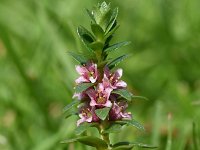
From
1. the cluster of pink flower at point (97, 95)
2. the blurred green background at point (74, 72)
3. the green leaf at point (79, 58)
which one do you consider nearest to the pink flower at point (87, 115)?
the cluster of pink flower at point (97, 95)

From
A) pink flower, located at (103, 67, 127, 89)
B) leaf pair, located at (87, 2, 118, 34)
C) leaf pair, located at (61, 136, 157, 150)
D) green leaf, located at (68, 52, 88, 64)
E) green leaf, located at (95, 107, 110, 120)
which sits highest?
leaf pair, located at (87, 2, 118, 34)

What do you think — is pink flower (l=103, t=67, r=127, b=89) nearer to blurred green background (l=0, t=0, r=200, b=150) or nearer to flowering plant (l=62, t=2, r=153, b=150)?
flowering plant (l=62, t=2, r=153, b=150)

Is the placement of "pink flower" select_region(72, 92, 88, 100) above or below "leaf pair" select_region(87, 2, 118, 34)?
below

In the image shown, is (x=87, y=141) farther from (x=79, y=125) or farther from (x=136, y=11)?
(x=136, y=11)

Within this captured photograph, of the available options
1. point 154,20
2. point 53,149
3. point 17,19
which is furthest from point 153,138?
point 17,19

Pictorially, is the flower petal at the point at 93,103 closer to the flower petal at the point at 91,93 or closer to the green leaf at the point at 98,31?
the flower petal at the point at 91,93

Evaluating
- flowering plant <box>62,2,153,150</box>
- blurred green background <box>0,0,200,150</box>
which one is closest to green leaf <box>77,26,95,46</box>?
flowering plant <box>62,2,153,150</box>
